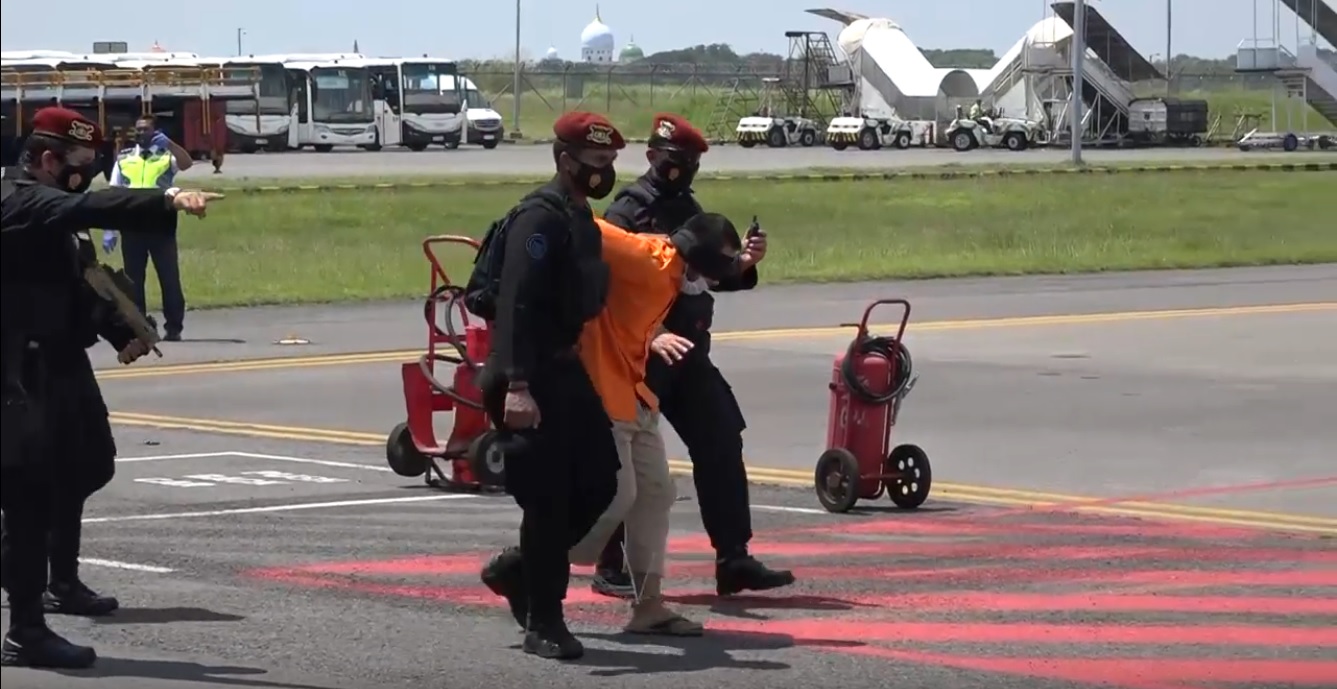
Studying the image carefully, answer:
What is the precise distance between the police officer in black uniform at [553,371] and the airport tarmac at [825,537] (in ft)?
1.03

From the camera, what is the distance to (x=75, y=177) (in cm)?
763

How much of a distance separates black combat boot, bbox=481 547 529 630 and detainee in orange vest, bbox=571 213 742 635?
19 cm

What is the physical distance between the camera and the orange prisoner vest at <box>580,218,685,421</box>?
7891 mm

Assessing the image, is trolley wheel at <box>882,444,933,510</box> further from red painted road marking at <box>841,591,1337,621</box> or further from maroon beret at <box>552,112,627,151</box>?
maroon beret at <box>552,112,627,151</box>

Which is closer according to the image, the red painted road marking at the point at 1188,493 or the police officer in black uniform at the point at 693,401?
the police officer in black uniform at the point at 693,401

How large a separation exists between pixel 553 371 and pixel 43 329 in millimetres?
1600

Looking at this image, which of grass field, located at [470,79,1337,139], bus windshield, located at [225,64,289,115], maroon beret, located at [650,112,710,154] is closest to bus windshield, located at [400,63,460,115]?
bus windshield, located at [225,64,289,115]

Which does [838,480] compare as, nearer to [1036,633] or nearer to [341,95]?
[1036,633]

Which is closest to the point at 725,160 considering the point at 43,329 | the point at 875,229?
the point at 875,229

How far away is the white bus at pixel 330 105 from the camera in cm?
6931

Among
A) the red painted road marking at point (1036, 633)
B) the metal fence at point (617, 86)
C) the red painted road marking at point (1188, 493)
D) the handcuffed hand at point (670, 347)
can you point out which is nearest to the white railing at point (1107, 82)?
the metal fence at point (617, 86)

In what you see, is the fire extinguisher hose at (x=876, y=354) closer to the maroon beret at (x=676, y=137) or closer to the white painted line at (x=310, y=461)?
the maroon beret at (x=676, y=137)

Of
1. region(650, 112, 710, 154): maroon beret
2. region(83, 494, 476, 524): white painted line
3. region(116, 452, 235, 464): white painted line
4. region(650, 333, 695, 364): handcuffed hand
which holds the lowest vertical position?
region(116, 452, 235, 464): white painted line

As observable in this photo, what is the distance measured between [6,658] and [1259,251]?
2702 centimetres
